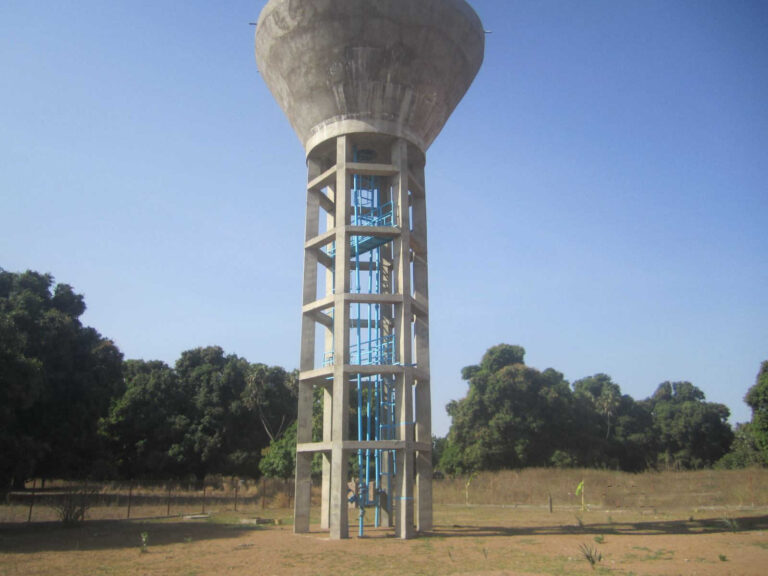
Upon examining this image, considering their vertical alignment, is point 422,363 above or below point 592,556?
above

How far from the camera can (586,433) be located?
53.7 m

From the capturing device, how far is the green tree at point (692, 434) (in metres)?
58.1

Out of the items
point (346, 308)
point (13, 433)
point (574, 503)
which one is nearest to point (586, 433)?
point (574, 503)

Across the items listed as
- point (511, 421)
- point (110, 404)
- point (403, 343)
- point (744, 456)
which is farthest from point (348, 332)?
point (744, 456)

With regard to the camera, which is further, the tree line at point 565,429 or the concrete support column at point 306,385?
the tree line at point 565,429

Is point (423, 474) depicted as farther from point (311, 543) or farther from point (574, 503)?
point (574, 503)

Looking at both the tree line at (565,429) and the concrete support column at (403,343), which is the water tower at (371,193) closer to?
the concrete support column at (403,343)

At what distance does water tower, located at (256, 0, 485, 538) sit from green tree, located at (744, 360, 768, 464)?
2537cm

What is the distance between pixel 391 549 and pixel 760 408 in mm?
30456

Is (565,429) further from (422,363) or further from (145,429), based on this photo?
(145,429)

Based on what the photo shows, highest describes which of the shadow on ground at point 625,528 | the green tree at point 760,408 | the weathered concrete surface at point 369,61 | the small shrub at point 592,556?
the weathered concrete surface at point 369,61

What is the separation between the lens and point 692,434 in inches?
2297

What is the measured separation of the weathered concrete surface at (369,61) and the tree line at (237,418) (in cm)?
2251

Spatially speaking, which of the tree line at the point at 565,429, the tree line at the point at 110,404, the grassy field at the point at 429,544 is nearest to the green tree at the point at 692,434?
the tree line at the point at 565,429
